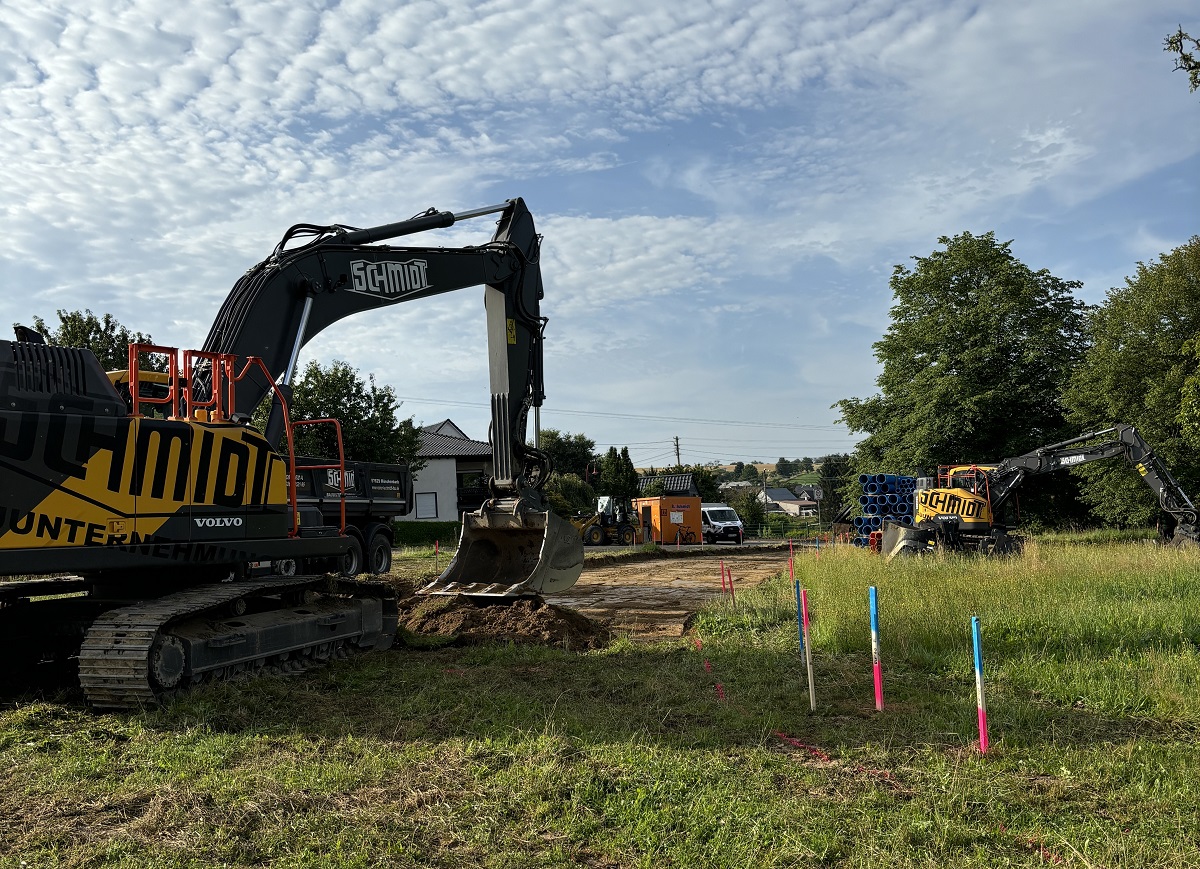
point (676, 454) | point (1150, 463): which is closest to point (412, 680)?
point (1150, 463)

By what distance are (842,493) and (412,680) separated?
32430 millimetres

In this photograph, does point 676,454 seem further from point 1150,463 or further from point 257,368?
point 257,368

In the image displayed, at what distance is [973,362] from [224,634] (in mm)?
31017

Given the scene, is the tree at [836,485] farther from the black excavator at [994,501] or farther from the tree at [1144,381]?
the black excavator at [994,501]

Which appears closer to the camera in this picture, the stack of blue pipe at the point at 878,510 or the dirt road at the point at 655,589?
the dirt road at the point at 655,589

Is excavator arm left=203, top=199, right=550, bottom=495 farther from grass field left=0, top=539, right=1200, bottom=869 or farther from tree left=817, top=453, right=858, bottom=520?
tree left=817, top=453, right=858, bottom=520

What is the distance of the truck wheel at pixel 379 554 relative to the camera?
18.9 m

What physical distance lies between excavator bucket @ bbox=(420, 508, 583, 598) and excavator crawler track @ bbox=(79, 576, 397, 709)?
5.29 ft

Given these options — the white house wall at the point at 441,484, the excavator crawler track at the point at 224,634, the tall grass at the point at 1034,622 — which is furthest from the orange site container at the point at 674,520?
the excavator crawler track at the point at 224,634

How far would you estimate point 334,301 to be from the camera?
9.63 metres

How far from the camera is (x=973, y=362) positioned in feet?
108

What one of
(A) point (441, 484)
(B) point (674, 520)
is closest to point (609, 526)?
(B) point (674, 520)

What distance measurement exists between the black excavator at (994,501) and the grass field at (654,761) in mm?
11027

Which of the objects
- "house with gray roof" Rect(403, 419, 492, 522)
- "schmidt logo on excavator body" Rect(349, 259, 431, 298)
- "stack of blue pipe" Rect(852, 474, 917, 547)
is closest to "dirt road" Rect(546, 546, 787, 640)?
"stack of blue pipe" Rect(852, 474, 917, 547)
